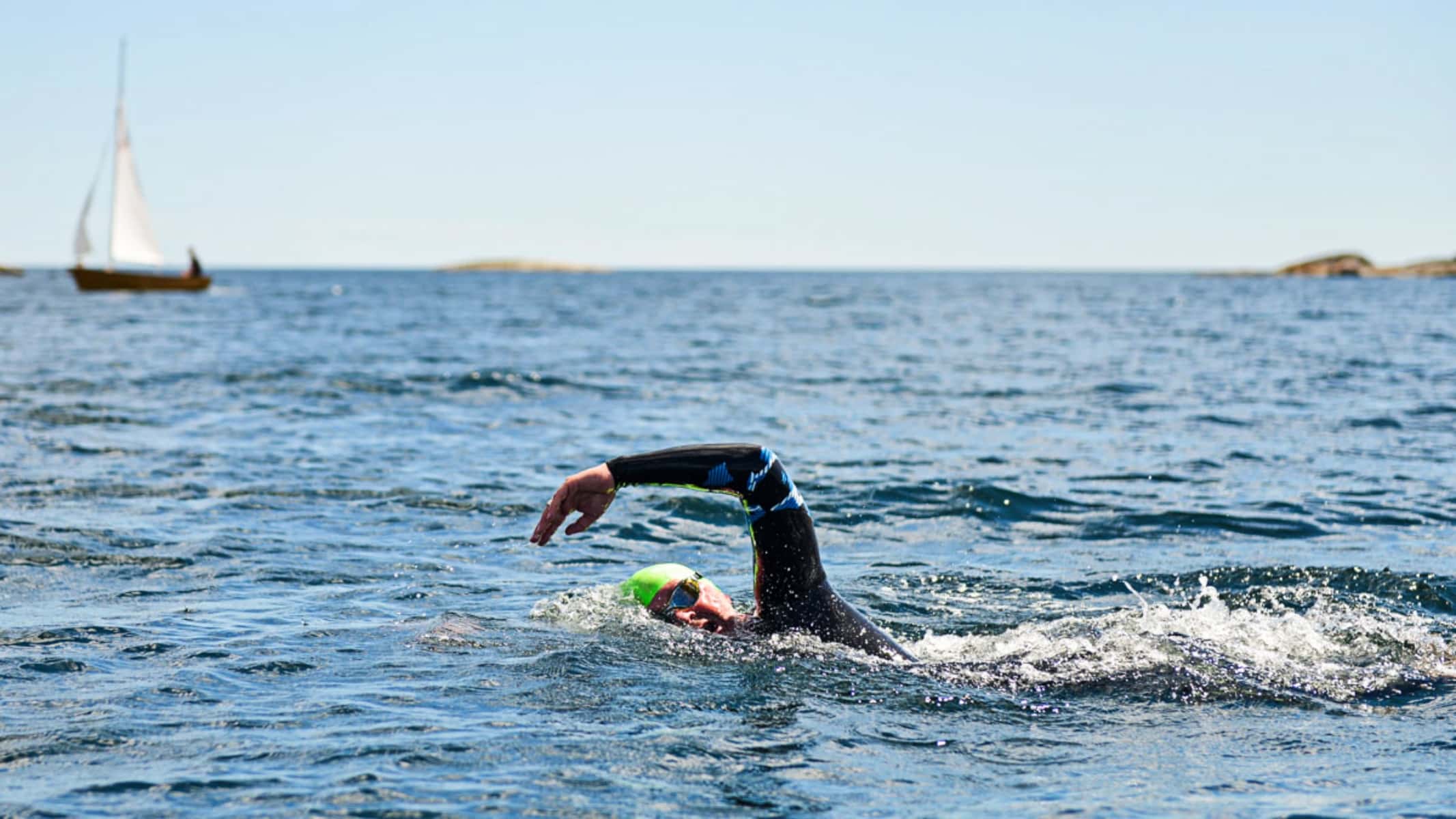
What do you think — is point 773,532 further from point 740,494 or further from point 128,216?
point 128,216

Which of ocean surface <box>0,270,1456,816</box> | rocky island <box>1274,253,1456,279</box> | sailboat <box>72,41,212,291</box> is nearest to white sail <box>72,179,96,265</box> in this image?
sailboat <box>72,41,212,291</box>

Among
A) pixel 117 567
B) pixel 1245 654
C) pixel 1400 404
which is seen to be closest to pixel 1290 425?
pixel 1400 404

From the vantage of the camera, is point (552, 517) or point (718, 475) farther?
point (718, 475)

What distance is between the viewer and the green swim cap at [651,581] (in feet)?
28.0

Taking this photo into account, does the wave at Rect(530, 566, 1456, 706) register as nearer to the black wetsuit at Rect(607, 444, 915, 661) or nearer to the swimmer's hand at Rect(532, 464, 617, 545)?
the black wetsuit at Rect(607, 444, 915, 661)

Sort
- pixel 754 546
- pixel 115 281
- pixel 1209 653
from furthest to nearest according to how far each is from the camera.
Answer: pixel 115 281, pixel 1209 653, pixel 754 546

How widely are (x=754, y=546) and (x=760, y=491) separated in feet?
1.61

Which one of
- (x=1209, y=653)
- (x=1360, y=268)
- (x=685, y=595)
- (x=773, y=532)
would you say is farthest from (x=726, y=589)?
(x=1360, y=268)

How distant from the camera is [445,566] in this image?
11.2 meters

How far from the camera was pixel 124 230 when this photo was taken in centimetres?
7656

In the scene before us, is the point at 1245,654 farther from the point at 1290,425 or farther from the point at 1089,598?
the point at 1290,425

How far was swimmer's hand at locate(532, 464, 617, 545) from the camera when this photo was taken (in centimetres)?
671

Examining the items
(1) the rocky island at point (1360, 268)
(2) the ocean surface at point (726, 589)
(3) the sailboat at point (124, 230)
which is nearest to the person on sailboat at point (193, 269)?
(3) the sailboat at point (124, 230)

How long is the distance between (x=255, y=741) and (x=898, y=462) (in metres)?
11.9
